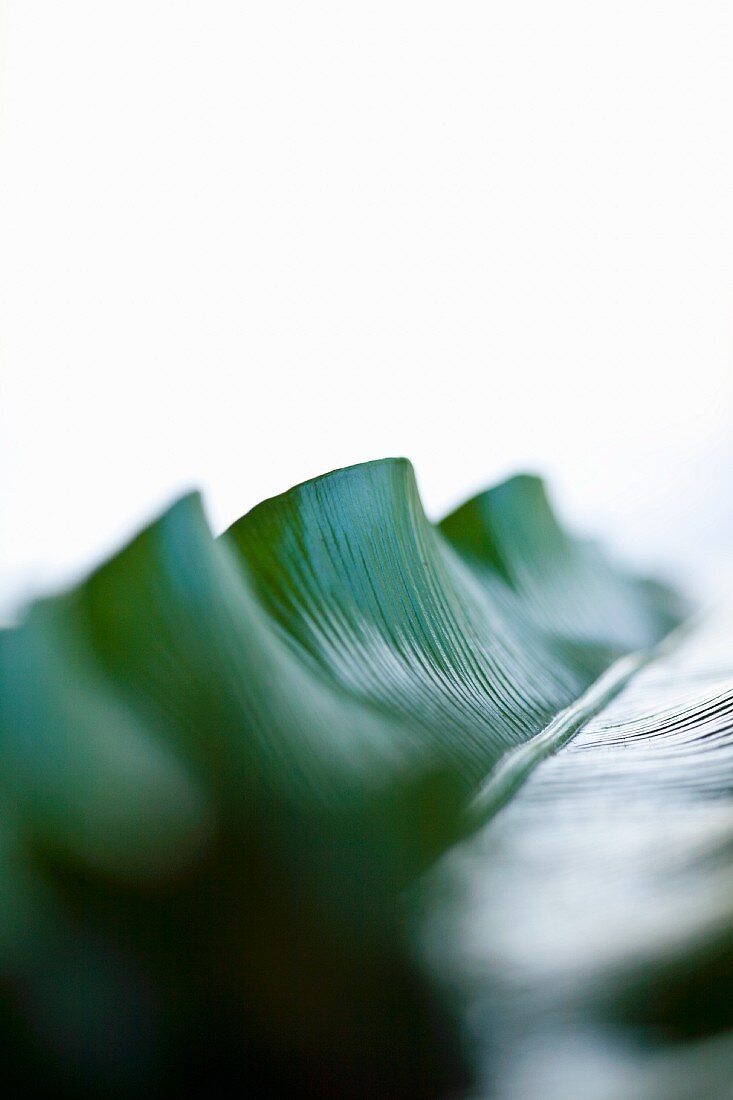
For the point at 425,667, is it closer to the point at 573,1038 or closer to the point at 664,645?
the point at 573,1038

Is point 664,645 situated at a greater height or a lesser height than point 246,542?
lesser

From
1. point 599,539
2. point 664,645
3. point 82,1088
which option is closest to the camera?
point 82,1088

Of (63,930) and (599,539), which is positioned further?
(599,539)

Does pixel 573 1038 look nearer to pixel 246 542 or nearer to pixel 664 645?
pixel 246 542

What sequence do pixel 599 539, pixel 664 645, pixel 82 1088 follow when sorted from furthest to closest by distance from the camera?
pixel 599 539, pixel 664 645, pixel 82 1088

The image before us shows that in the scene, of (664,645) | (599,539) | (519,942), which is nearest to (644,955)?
(519,942)

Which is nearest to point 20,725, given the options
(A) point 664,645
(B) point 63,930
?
(B) point 63,930
